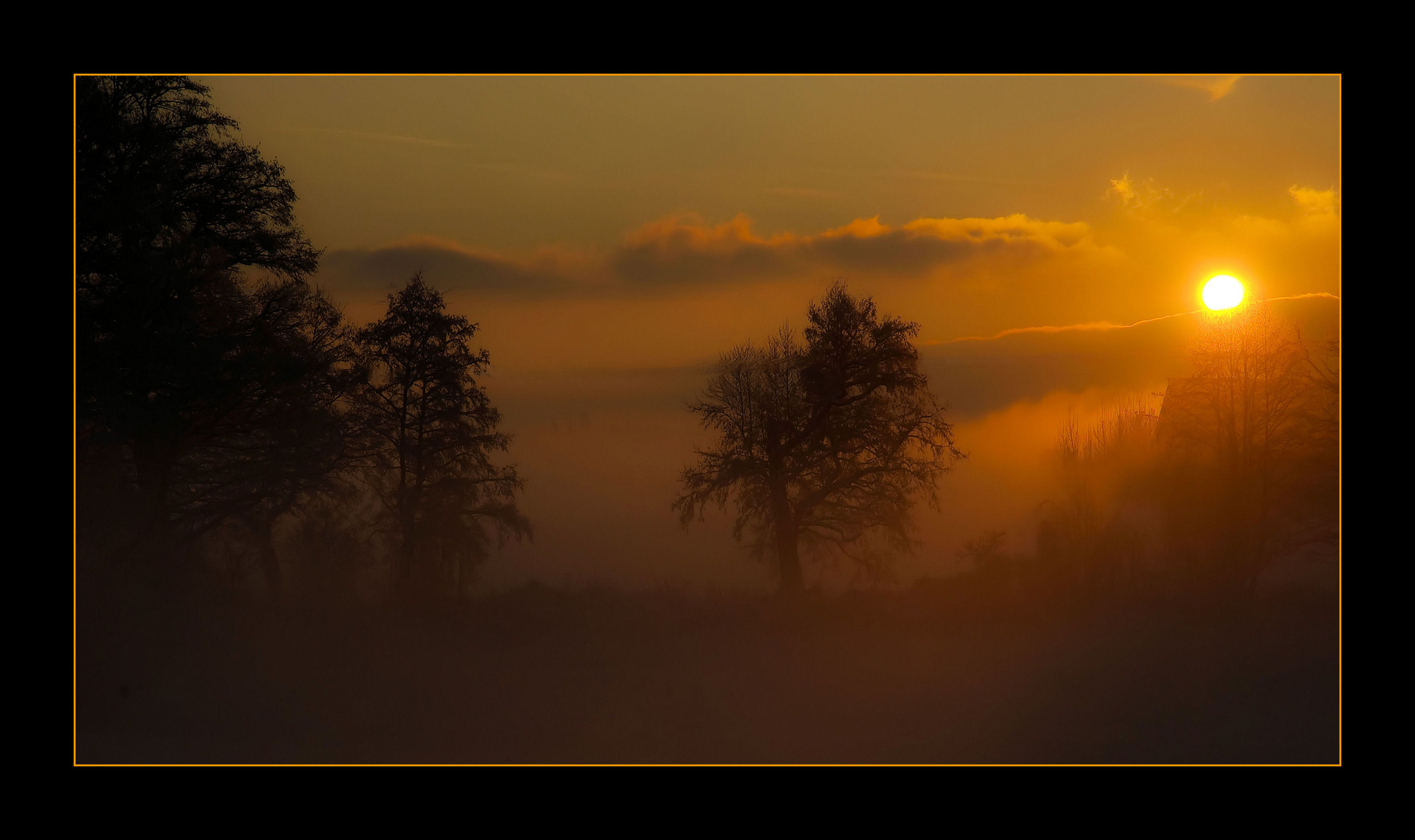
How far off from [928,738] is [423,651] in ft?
34.3

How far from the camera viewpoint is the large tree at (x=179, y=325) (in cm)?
1862

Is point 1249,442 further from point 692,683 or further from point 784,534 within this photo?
point 692,683

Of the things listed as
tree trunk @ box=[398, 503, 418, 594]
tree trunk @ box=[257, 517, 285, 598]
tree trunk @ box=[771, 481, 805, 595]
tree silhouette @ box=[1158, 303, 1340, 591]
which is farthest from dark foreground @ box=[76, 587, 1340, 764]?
tree trunk @ box=[398, 503, 418, 594]

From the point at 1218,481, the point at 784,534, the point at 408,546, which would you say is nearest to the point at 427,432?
the point at 408,546

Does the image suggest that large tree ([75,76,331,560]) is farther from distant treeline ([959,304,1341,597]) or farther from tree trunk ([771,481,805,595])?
distant treeline ([959,304,1341,597])

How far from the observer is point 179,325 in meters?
18.8

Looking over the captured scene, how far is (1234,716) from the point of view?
18.2m

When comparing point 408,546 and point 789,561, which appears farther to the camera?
point 408,546

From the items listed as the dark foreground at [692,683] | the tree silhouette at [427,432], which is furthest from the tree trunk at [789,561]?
the tree silhouette at [427,432]

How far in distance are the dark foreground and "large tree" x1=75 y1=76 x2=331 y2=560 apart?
3090mm

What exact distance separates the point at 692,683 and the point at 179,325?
13.0 metres

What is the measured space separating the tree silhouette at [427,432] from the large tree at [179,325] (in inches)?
139
